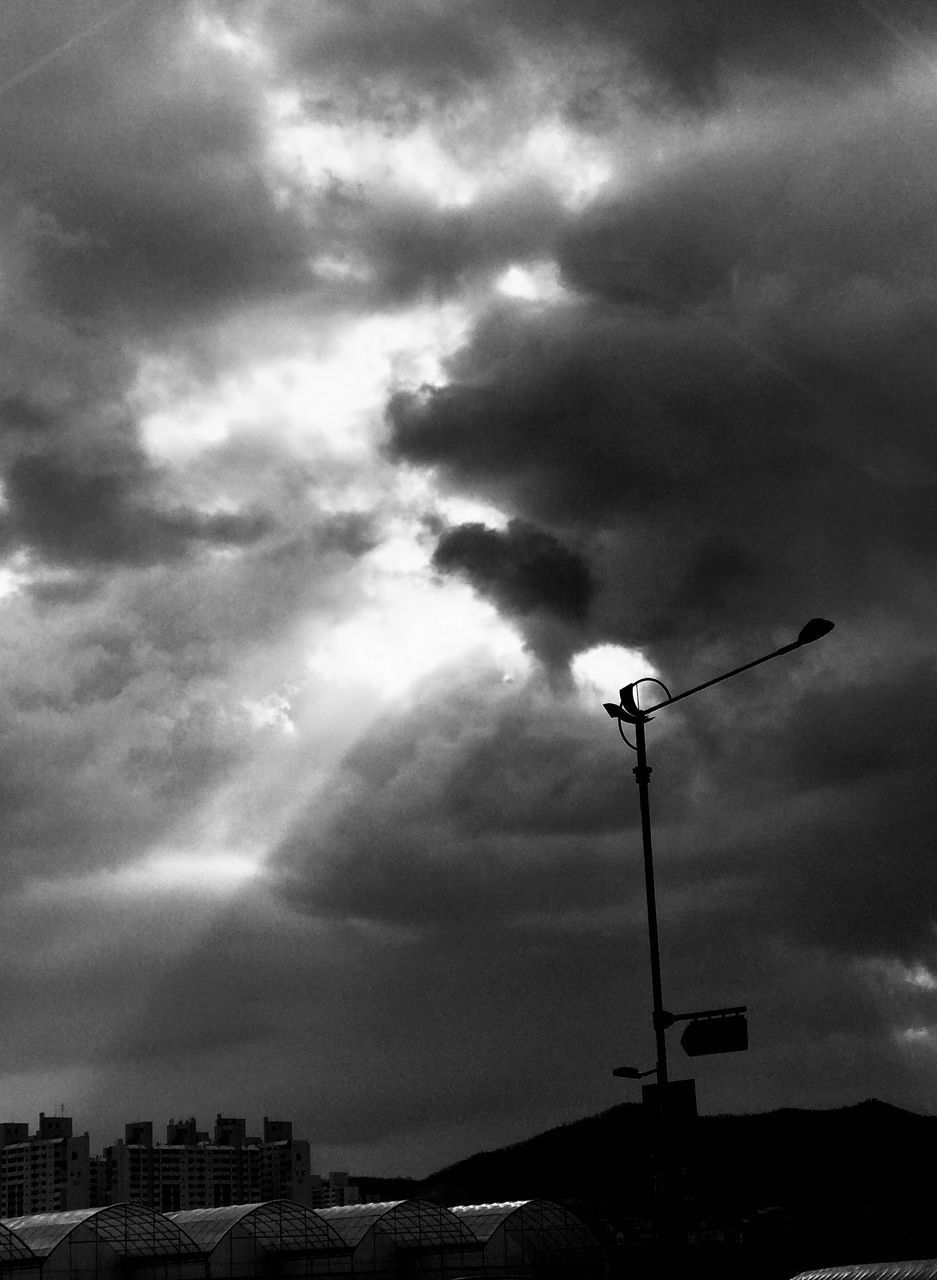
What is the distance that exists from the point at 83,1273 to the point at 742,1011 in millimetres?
56925

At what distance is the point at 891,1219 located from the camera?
132m

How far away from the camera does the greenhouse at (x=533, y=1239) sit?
83.3 metres

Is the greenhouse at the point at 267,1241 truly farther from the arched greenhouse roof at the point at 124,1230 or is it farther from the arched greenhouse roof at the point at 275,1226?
the arched greenhouse roof at the point at 124,1230

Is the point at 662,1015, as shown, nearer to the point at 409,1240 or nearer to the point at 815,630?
the point at 815,630

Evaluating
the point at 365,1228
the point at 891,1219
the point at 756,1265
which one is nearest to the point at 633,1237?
the point at 891,1219

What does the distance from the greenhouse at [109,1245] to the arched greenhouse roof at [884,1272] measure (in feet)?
123

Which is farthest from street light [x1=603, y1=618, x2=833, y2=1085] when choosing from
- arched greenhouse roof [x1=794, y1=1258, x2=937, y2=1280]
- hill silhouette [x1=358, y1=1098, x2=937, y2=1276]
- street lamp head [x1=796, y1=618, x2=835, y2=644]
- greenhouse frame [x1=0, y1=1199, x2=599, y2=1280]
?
hill silhouette [x1=358, y1=1098, x2=937, y2=1276]

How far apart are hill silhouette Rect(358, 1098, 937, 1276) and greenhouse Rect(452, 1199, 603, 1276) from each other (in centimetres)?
3422

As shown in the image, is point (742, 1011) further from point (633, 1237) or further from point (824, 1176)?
point (824, 1176)

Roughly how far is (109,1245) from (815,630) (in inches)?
2433

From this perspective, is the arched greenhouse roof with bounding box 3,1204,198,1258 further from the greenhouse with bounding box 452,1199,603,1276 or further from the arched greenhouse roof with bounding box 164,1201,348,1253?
the greenhouse with bounding box 452,1199,603,1276

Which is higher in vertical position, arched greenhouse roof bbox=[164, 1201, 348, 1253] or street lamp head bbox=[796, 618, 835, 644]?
street lamp head bbox=[796, 618, 835, 644]

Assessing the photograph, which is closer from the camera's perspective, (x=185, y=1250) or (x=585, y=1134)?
(x=185, y=1250)

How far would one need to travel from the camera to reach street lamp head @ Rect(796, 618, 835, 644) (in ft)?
81.4
